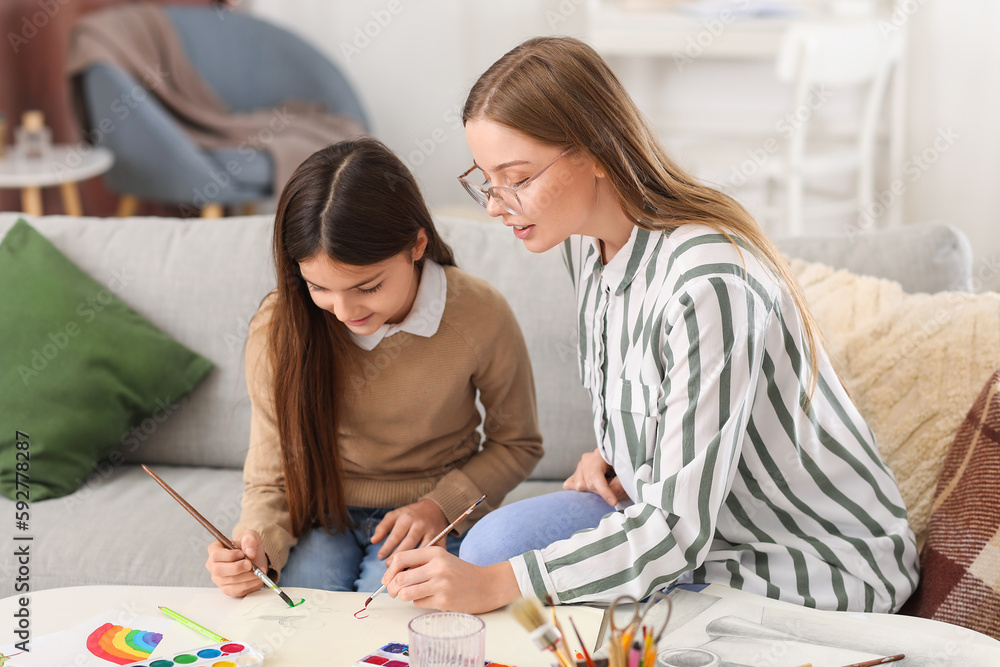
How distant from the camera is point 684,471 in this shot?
917mm

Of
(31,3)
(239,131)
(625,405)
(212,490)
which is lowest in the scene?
(212,490)

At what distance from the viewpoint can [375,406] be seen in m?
1.30

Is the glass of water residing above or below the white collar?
below

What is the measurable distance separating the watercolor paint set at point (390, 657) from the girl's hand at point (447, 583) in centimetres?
6

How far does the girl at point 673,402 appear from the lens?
3.03 ft

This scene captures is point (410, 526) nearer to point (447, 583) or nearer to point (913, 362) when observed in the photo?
point (447, 583)

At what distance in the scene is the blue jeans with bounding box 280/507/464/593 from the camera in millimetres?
1213

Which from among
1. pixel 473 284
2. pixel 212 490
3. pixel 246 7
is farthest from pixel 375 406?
pixel 246 7

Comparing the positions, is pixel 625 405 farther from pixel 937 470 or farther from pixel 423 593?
pixel 937 470

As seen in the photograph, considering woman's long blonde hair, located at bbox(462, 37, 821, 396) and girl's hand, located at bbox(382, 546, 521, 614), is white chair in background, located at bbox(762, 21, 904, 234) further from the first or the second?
girl's hand, located at bbox(382, 546, 521, 614)

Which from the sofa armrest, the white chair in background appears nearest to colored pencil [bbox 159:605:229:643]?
the sofa armrest

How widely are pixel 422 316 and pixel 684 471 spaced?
492mm

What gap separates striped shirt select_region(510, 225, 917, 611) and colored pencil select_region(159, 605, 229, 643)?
0.30 m

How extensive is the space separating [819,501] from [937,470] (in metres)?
0.27
